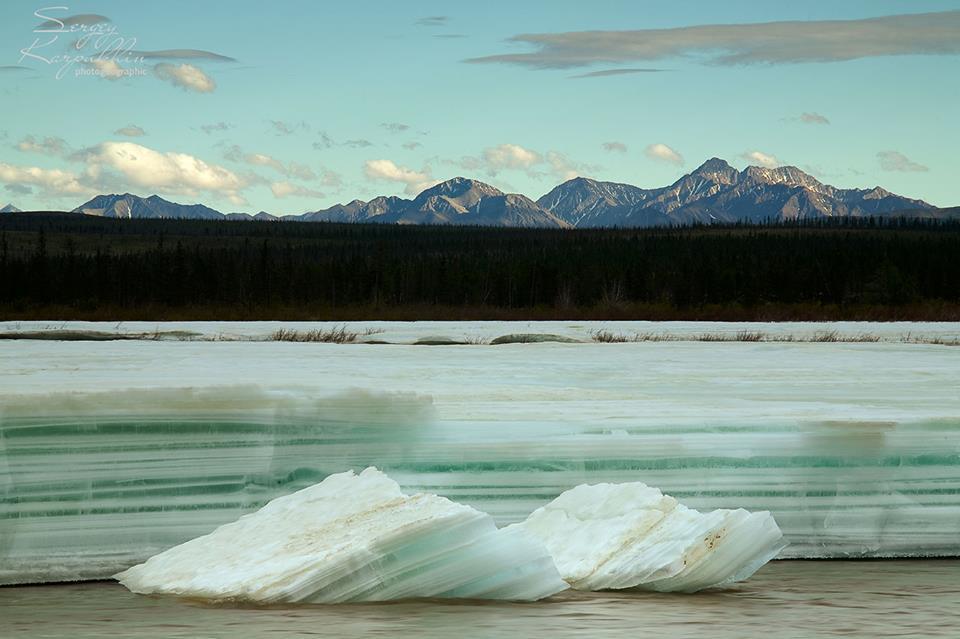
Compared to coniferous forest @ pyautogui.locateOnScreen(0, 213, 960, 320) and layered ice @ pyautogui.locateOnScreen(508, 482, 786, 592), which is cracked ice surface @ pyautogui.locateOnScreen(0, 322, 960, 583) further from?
coniferous forest @ pyautogui.locateOnScreen(0, 213, 960, 320)

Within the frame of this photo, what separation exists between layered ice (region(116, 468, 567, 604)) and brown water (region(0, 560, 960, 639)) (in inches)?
3.3

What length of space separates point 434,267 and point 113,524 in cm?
9293

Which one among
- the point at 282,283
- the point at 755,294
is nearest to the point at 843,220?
the point at 755,294

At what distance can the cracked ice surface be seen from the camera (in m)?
6.61

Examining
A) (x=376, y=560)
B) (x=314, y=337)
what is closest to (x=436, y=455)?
(x=376, y=560)

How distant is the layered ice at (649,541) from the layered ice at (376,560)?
0.97 ft

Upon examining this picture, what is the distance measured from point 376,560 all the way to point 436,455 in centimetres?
121

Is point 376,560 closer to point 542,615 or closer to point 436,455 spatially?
point 542,615

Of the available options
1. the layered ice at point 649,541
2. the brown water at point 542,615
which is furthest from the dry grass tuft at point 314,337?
the layered ice at point 649,541

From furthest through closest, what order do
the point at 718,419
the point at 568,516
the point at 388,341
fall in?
the point at 388,341 < the point at 718,419 < the point at 568,516

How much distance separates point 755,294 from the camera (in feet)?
291

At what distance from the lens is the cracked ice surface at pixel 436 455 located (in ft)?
21.7

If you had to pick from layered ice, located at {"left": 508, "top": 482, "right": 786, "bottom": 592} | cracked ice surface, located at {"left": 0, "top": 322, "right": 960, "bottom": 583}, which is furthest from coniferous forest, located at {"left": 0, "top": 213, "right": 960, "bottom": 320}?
layered ice, located at {"left": 508, "top": 482, "right": 786, "bottom": 592}

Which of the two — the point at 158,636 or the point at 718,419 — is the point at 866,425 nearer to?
the point at 718,419
